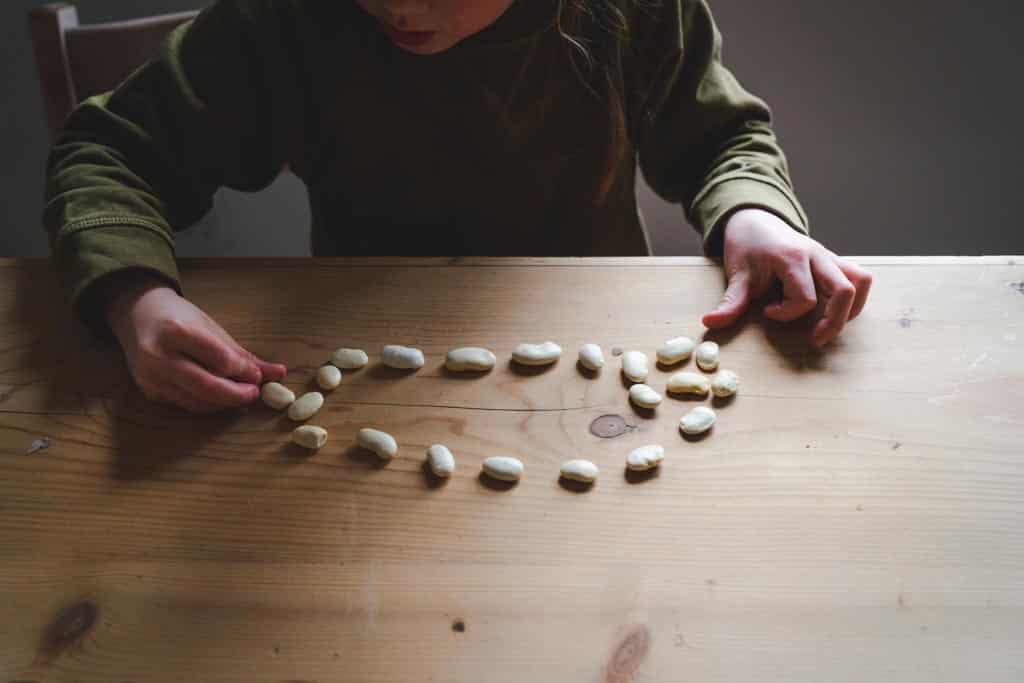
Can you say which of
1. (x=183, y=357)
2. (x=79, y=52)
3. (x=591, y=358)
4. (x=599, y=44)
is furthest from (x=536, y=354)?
(x=79, y=52)

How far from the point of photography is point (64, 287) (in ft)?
2.30

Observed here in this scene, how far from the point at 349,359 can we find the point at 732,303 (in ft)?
1.00

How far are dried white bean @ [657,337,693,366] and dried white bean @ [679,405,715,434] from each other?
6cm

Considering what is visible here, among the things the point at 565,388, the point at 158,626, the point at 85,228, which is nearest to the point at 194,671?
the point at 158,626

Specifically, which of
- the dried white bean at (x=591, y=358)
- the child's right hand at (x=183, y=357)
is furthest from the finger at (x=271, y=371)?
the dried white bean at (x=591, y=358)

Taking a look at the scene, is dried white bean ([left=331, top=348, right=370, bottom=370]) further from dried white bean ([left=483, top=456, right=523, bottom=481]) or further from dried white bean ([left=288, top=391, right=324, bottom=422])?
dried white bean ([left=483, top=456, right=523, bottom=481])

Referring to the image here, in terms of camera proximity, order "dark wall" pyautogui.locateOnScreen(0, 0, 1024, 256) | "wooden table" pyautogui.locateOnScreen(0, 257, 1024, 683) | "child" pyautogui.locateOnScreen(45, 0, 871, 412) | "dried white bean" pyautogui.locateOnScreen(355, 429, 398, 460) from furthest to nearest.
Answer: "dark wall" pyautogui.locateOnScreen(0, 0, 1024, 256), "child" pyautogui.locateOnScreen(45, 0, 871, 412), "dried white bean" pyautogui.locateOnScreen(355, 429, 398, 460), "wooden table" pyautogui.locateOnScreen(0, 257, 1024, 683)

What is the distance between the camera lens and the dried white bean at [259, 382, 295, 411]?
577mm

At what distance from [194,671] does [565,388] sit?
0.98ft

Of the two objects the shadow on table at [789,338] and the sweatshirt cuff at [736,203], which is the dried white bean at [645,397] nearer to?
the shadow on table at [789,338]

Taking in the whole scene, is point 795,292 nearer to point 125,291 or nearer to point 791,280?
point 791,280

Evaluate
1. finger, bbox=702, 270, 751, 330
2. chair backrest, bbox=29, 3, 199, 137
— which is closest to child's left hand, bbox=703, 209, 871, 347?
finger, bbox=702, 270, 751, 330

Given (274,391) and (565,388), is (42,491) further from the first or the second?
(565,388)

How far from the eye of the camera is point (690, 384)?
57 centimetres
